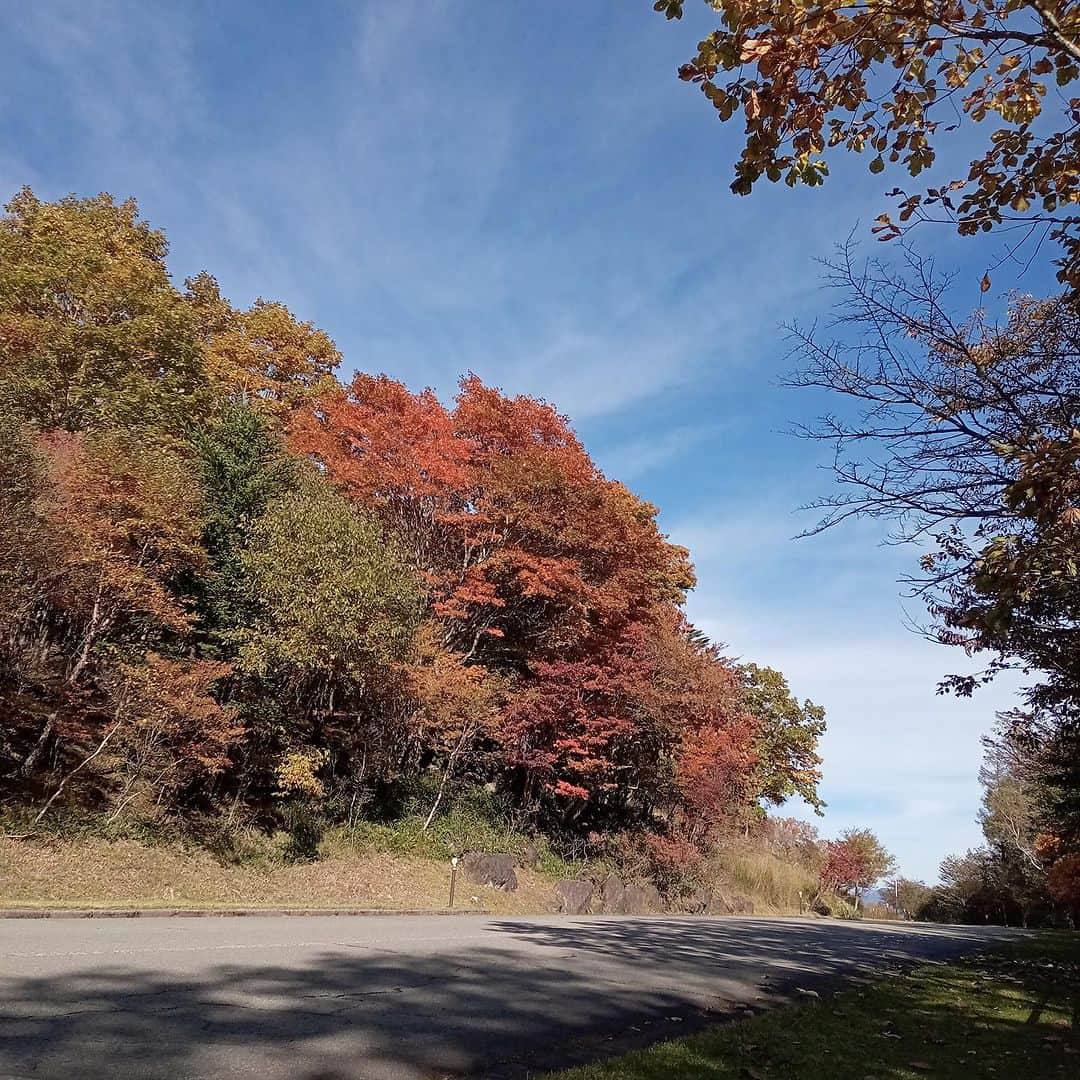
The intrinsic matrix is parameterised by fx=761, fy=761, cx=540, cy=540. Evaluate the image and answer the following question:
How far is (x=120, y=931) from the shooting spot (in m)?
8.52

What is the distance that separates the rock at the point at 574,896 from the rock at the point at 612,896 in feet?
2.26

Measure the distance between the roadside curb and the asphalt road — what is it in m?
0.76

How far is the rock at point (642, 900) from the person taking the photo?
2331cm

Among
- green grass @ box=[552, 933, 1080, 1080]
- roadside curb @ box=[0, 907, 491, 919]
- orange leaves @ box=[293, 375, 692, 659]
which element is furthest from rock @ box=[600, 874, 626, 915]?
green grass @ box=[552, 933, 1080, 1080]

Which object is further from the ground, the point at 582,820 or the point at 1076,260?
the point at 1076,260

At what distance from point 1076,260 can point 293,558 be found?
15.6 m

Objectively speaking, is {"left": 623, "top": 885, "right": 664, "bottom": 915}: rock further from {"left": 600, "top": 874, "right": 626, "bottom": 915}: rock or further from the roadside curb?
the roadside curb

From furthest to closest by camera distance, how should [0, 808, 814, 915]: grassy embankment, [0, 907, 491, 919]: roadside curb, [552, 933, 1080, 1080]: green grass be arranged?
[0, 808, 814, 915]: grassy embankment, [0, 907, 491, 919]: roadside curb, [552, 933, 1080, 1080]: green grass

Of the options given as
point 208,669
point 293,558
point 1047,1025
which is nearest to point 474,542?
point 293,558

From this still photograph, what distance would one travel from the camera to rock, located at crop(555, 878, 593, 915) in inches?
845

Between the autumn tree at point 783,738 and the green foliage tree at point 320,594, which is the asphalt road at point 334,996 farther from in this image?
the autumn tree at point 783,738

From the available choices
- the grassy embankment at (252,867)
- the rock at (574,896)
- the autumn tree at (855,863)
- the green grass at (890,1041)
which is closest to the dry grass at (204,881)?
the grassy embankment at (252,867)

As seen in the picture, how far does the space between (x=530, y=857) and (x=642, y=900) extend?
3.98 meters

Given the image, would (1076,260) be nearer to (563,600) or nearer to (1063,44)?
(1063,44)
